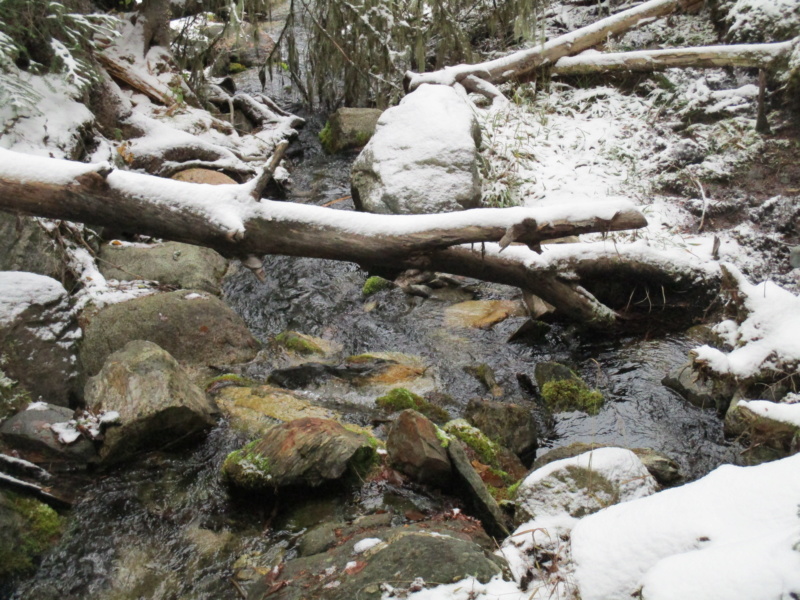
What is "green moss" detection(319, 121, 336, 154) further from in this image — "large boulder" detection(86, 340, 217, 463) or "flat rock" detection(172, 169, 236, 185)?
"large boulder" detection(86, 340, 217, 463)

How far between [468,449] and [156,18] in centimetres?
804

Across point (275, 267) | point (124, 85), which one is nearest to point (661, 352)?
point (275, 267)

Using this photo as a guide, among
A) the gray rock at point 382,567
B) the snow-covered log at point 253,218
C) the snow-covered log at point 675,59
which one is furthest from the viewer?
the snow-covered log at point 675,59

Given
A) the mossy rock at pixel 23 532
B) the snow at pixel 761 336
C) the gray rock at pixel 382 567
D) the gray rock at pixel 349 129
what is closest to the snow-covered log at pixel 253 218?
the snow at pixel 761 336

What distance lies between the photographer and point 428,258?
416 centimetres

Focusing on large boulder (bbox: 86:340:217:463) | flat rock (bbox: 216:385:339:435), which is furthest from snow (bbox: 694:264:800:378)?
large boulder (bbox: 86:340:217:463)

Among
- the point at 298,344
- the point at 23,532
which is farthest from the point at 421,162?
the point at 23,532

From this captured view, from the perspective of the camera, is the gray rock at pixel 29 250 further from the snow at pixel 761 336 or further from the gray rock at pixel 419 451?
the snow at pixel 761 336

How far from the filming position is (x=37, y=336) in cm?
388

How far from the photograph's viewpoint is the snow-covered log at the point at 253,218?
11.6ft

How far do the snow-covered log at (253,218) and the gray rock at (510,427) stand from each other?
112 cm

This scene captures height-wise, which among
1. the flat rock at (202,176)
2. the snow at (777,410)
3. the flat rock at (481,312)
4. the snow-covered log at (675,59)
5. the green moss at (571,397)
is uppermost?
the snow-covered log at (675,59)

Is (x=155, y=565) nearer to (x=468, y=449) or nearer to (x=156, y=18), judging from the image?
(x=468, y=449)

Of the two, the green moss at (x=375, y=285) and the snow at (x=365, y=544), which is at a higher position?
the snow at (x=365, y=544)
